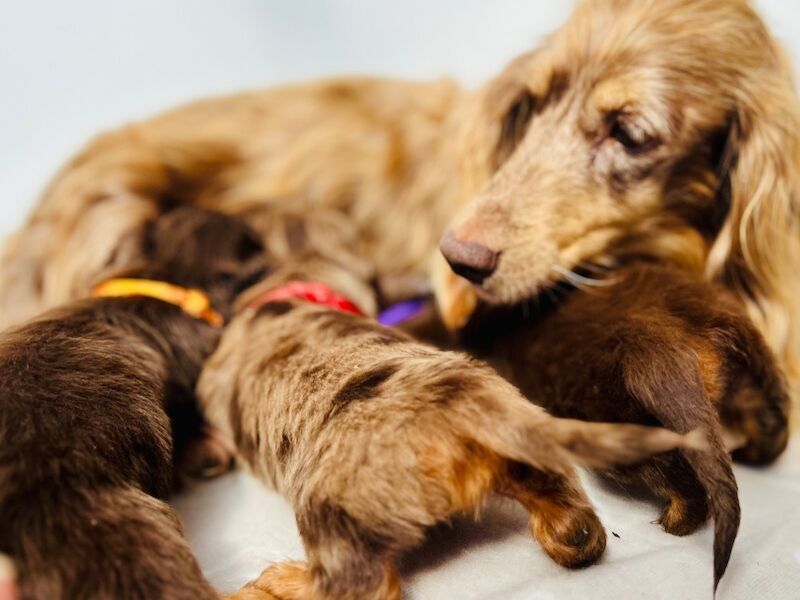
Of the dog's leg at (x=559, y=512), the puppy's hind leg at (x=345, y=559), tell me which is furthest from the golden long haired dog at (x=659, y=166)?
the puppy's hind leg at (x=345, y=559)

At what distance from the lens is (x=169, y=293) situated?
6.14 feet

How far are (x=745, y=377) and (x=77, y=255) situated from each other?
1.65m

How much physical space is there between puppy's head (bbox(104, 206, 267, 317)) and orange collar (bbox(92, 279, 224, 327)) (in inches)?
1.2

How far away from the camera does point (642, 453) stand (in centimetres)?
92

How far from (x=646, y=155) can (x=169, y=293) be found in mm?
1118

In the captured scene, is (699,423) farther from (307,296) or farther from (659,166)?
(307,296)

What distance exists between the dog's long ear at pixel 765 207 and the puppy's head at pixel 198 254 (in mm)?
1131

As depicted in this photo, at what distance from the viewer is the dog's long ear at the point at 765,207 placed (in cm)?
177

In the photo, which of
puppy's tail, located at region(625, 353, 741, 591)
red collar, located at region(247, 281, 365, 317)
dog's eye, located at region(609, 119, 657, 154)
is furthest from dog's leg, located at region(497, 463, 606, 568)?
dog's eye, located at region(609, 119, 657, 154)

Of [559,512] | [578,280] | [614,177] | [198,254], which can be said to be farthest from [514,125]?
[559,512]

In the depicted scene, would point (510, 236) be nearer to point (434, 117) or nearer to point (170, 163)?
point (434, 117)

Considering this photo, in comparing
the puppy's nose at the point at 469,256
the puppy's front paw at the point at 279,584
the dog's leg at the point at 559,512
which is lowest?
the puppy's front paw at the point at 279,584

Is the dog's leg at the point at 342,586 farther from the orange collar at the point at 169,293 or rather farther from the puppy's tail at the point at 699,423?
the orange collar at the point at 169,293

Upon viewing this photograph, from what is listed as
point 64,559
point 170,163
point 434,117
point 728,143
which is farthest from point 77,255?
point 728,143
